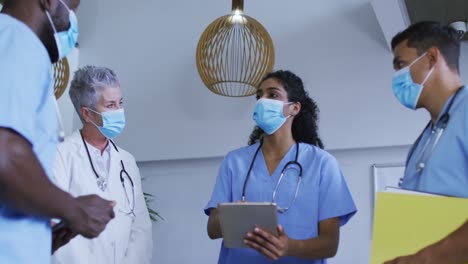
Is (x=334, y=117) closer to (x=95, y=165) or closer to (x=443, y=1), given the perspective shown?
(x=443, y=1)

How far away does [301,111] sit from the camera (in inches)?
115

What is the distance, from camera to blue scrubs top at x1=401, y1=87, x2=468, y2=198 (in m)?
1.75

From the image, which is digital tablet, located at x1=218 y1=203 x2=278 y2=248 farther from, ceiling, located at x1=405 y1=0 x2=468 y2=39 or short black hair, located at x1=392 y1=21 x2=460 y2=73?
ceiling, located at x1=405 y1=0 x2=468 y2=39

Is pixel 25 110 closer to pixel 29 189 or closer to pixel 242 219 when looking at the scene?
pixel 29 189

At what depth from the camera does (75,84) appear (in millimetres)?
3031

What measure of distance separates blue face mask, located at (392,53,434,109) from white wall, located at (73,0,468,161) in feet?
5.81

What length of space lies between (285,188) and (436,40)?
0.88 m

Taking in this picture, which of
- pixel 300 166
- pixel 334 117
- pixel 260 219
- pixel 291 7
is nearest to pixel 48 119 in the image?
pixel 260 219

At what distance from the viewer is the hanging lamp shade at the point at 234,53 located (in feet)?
12.7

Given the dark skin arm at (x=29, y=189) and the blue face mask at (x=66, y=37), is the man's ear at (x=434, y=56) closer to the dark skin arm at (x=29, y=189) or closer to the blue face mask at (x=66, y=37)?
the blue face mask at (x=66, y=37)

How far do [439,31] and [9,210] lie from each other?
5.17ft

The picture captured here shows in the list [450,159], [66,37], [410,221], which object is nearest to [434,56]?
[450,159]

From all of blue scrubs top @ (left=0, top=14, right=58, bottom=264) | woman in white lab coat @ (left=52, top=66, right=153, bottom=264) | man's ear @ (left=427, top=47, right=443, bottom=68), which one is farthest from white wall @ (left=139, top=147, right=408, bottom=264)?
blue scrubs top @ (left=0, top=14, right=58, bottom=264)

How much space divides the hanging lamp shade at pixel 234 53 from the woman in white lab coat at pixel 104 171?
Result: 40.2 inches
